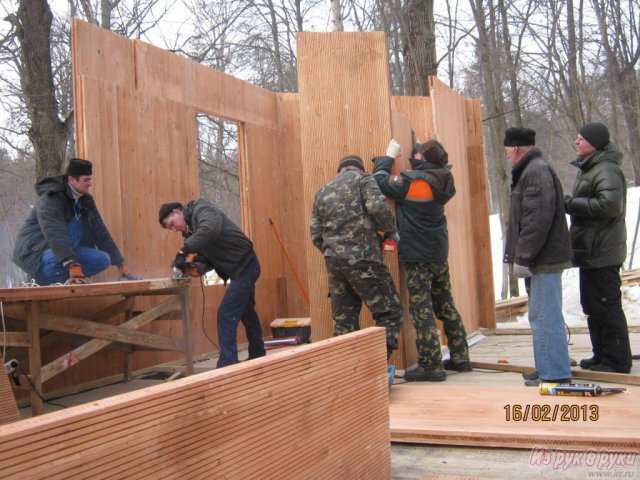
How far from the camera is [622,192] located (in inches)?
172

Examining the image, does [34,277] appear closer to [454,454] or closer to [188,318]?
[188,318]

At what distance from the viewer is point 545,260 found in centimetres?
398

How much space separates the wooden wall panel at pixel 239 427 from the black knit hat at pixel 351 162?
254cm

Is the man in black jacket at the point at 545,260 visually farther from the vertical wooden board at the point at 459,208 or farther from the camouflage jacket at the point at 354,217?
the vertical wooden board at the point at 459,208

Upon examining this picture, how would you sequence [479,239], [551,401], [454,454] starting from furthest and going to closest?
[479,239], [551,401], [454,454]

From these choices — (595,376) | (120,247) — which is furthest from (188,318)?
(595,376)

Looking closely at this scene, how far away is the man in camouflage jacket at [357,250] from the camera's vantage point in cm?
455

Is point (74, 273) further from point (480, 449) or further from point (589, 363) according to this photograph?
point (589, 363)

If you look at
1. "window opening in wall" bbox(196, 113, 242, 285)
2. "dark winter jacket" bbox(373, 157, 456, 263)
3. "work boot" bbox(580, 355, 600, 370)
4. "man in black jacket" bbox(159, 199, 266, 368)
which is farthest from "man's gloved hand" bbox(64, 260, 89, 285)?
"window opening in wall" bbox(196, 113, 242, 285)

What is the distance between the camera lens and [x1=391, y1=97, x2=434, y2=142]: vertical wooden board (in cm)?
691

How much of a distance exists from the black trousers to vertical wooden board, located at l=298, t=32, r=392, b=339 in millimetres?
2008

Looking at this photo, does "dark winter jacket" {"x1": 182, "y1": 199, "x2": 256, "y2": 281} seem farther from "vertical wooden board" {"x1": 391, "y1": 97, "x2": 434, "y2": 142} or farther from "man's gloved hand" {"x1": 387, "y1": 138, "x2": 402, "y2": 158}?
"vertical wooden board" {"x1": 391, "y1": 97, "x2": 434, "y2": 142}

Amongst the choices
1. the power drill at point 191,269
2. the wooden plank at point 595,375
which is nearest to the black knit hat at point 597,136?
the wooden plank at point 595,375

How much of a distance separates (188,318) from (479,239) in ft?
12.8
